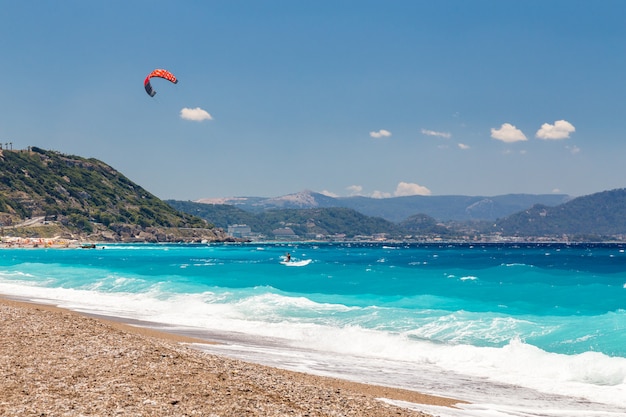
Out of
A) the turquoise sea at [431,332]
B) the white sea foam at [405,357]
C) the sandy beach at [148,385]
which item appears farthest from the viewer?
the white sea foam at [405,357]

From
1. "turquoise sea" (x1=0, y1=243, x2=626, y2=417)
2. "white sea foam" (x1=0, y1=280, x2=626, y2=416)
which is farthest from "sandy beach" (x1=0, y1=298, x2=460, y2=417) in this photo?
"white sea foam" (x1=0, y1=280, x2=626, y2=416)

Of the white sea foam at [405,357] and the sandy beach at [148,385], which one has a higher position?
the sandy beach at [148,385]

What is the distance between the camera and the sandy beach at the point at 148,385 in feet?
34.1

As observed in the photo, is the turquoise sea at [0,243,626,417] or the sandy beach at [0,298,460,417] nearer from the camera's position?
the sandy beach at [0,298,460,417]

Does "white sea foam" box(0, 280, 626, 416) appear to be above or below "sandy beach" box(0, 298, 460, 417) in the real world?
below

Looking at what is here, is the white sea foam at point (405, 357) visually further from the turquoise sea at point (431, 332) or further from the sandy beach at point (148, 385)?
the sandy beach at point (148, 385)

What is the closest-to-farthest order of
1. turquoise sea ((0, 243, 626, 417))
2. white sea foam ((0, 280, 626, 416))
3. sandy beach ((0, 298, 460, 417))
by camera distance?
sandy beach ((0, 298, 460, 417)), turquoise sea ((0, 243, 626, 417)), white sea foam ((0, 280, 626, 416))

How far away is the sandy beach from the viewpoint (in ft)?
34.1

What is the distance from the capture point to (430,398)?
14359mm

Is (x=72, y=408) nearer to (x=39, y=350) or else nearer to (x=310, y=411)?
(x=310, y=411)

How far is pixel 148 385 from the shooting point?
38.1ft

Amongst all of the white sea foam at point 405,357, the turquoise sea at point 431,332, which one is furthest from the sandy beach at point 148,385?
the white sea foam at point 405,357

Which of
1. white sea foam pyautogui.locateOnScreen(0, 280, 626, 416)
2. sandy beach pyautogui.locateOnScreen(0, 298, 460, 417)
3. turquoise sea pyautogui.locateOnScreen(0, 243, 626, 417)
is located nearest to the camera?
sandy beach pyautogui.locateOnScreen(0, 298, 460, 417)

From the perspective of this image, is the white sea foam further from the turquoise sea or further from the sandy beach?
the sandy beach
